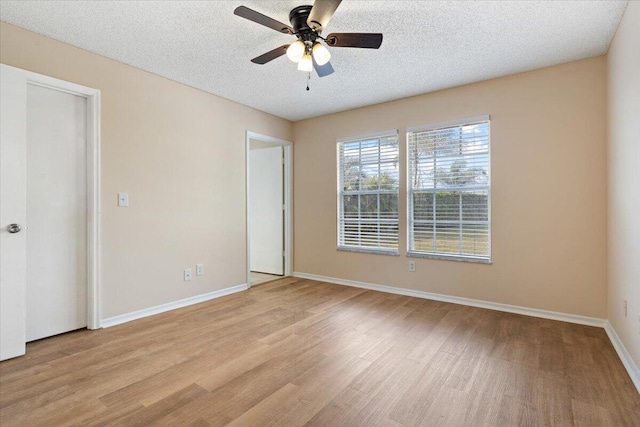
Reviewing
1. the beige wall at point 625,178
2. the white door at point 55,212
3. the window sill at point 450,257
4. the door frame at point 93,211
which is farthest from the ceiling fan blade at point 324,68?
the window sill at point 450,257

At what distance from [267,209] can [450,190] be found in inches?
117

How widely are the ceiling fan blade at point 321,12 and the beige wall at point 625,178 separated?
6.26 ft

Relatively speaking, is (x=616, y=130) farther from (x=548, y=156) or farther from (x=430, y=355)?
(x=430, y=355)

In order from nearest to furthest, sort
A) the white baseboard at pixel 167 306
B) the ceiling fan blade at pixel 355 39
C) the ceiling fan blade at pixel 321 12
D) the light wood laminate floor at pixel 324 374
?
1. the light wood laminate floor at pixel 324 374
2. the ceiling fan blade at pixel 321 12
3. the ceiling fan blade at pixel 355 39
4. the white baseboard at pixel 167 306

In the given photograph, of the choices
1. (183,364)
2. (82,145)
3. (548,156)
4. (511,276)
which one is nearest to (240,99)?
(82,145)

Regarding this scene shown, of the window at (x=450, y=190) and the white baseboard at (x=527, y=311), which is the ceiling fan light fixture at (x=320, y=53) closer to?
the window at (x=450, y=190)

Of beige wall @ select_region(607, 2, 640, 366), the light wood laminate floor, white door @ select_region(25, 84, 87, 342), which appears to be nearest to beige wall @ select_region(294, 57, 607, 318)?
beige wall @ select_region(607, 2, 640, 366)

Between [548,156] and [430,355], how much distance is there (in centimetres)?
235

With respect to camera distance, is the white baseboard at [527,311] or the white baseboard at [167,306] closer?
the white baseboard at [527,311]

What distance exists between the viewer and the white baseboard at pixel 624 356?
1981 mm

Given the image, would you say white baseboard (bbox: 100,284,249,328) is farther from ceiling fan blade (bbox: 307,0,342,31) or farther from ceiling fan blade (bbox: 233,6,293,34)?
ceiling fan blade (bbox: 307,0,342,31)

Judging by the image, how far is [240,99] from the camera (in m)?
4.13

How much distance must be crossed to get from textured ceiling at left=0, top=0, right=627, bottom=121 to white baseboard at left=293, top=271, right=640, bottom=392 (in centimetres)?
247

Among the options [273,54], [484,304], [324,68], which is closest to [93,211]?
[273,54]
